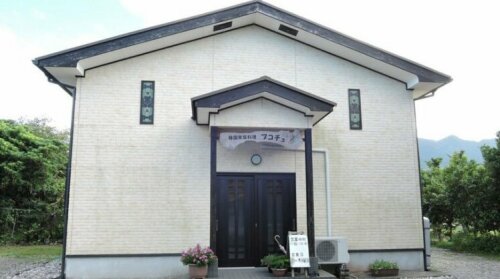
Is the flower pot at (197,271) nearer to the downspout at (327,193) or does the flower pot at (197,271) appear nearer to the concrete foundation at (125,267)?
the concrete foundation at (125,267)

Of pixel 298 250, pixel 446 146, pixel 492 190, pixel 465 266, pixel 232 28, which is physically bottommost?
pixel 465 266

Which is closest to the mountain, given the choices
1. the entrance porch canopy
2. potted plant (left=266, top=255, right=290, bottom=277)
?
the entrance porch canopy

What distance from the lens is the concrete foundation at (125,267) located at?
795 centimetres

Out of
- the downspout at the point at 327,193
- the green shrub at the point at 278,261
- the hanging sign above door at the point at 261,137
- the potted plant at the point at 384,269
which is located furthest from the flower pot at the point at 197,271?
the potted plant at the point at 384,269

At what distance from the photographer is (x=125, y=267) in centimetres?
806

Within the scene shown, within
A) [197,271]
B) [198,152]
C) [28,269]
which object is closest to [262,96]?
[198,152]

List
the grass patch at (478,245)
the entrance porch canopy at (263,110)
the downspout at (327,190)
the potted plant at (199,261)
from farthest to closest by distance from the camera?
the grass patch at (478,245) → the downspout at (327,190) → the entrance porch canopy at (263,110) → the potted plant at (199,261)

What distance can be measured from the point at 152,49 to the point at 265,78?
2.77 metres

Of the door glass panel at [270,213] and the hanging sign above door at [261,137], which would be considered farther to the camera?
the door glass panel at [270,213]

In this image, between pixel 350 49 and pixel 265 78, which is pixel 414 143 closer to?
pixel 350 49

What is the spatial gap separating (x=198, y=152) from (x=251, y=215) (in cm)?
166

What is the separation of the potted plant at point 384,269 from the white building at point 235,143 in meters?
0.51

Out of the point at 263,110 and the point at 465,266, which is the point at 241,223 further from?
the point at 465,266

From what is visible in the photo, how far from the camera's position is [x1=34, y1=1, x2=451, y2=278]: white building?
317 inches
